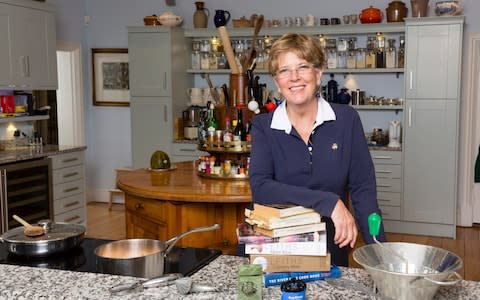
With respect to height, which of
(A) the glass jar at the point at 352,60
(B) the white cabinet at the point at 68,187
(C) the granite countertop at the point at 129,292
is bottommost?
(B) the white cabinet at the point at 68,187

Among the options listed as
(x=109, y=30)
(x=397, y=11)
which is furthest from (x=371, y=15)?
(x=109, y=30)

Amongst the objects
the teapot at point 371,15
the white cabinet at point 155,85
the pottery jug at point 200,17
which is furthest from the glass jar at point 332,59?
the white cabinet at point 155,85

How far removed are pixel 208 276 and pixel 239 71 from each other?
8.04 feet

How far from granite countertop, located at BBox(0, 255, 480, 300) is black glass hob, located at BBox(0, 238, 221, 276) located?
73mm

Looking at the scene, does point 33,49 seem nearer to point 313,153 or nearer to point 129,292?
point 313,153

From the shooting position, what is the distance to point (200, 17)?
7211 millimetres

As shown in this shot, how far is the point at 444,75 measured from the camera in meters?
6.09

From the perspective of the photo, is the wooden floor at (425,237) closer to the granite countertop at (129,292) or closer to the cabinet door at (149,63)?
the cabinet door at (149,63)

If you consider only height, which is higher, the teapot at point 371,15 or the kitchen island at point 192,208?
the teapot at point 371,15

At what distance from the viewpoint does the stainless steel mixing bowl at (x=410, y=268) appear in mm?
1410

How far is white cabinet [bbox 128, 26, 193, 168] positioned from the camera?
709cm

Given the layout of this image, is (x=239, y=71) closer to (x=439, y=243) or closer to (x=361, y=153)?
(x=361, y=153)

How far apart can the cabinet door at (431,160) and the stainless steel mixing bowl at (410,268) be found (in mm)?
4798

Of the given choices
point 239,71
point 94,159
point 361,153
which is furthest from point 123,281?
point 94,159
